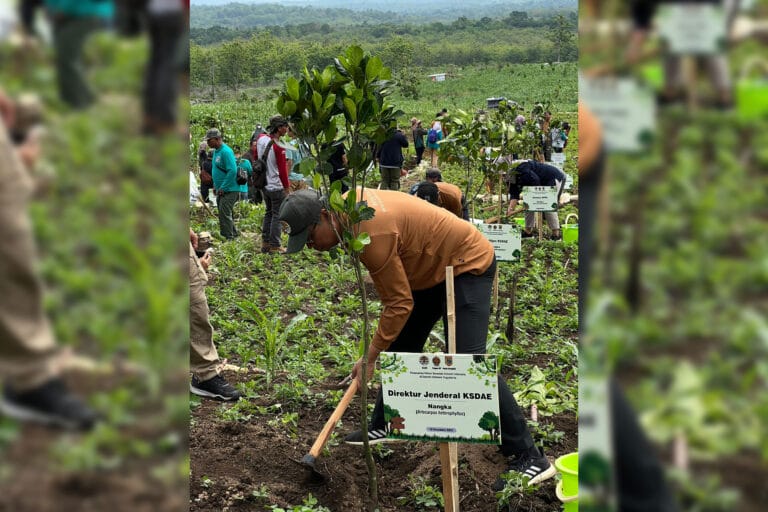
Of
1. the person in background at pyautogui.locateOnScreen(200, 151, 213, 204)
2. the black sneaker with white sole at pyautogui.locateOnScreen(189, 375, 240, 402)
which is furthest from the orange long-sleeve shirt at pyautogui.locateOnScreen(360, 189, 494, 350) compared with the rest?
the person in background at pyautogui.locateOnScreen(200, 151, 213, 204)

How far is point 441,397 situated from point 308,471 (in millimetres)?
1079

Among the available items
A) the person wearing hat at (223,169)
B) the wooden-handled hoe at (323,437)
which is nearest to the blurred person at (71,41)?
the wooden-handled hoe at (323,437)

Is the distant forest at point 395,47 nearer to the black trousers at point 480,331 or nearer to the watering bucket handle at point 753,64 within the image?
the black trousers at point 480,331

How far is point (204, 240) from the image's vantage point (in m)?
4.71

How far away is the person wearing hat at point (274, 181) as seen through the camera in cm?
899

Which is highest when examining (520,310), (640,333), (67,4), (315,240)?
(67,4)

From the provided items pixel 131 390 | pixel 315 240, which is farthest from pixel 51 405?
pixel 315 240

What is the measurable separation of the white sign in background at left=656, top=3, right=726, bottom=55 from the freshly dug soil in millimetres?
3128

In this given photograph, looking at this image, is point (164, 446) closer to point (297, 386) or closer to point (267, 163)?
point (297, 386)

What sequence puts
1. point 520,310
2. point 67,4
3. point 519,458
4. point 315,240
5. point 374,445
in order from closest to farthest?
1. point 67,4
2. point 315,240
3. point 519,458
4. point 374,445
5. point 520,310

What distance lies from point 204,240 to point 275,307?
2405 mm

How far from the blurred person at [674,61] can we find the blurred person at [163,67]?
40 centimetres

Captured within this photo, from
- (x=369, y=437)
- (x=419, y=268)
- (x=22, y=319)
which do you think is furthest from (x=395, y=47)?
(x=22, y=319)

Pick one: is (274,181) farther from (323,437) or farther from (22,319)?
(22,319)
